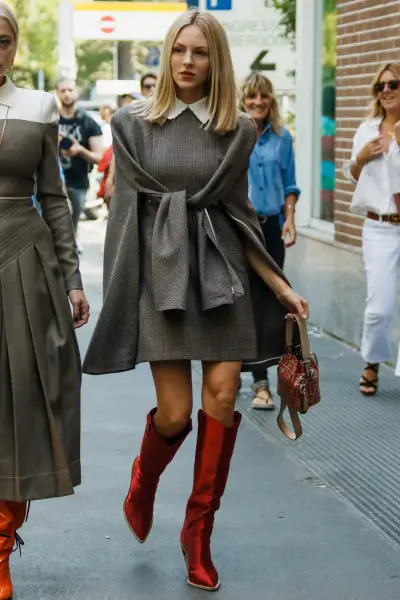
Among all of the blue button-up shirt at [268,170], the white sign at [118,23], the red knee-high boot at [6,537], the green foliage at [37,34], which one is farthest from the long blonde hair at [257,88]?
the green foliage at [37,34]

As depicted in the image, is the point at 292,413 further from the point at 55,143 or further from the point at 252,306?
the point at 55,143

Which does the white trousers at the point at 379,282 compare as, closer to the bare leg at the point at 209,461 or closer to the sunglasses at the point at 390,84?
the sunglasses at the point at 390,84

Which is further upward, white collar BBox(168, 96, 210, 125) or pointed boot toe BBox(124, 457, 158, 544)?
white collar BBox(168, 96, 210, 125)

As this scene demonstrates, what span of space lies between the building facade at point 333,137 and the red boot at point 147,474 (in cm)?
450

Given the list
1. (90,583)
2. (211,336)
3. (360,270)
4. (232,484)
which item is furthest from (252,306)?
(360,270)

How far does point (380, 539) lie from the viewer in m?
5.51

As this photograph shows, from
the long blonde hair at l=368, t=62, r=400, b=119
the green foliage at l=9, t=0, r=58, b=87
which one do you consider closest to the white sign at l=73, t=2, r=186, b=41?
the green foliage at l=9, t=0, r=58, b=87

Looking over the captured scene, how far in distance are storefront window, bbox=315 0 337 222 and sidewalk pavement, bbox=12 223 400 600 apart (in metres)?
4.02

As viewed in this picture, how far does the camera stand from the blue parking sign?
13508 millimetres

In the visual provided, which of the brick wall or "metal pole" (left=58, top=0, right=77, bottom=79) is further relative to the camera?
"metal pole" (left=58, top=0, right=77, bottom=79)

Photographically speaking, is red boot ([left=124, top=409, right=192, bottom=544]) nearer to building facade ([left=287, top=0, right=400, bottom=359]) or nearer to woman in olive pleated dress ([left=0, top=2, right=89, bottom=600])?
woman in olive pleated dress ([left=0, top=2, right=89, bottom=600])

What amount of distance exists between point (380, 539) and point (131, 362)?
4.46ft

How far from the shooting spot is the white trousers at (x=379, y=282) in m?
8.47

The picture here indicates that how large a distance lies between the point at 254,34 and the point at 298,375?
9.13 metres
